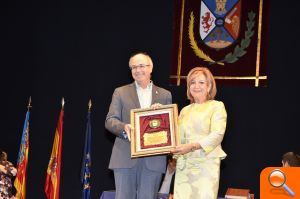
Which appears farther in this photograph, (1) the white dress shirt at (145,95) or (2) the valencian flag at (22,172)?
(2) the valencian flag at (22,172)

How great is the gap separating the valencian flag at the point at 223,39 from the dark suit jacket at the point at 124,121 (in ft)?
7.63

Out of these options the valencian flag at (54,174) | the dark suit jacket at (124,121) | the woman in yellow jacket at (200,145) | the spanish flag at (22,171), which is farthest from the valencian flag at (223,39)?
the woman in yellow jacket at (200,145)

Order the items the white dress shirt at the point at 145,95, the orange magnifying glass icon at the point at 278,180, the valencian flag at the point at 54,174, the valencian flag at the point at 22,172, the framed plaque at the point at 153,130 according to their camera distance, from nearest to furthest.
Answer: the orange magnifying glass icon at the point at 278,180 < the framed plaque at the point at 153,130 < the white dress shirt at the point at 145,95 < the valencian flag at the point at 54,174 < the valencian flag at the point at 22,172

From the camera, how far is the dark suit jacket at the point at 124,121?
10.7ft

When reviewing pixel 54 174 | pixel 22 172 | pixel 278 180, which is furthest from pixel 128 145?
pixel 22 172

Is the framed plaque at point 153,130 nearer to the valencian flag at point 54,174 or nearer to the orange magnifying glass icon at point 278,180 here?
the orange magnifying glass icon at point 278,180

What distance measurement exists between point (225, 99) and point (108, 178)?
1825 mm

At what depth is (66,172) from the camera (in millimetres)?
6105

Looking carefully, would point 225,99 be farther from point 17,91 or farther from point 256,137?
point 17,91

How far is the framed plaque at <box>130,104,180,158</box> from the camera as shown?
318 cm

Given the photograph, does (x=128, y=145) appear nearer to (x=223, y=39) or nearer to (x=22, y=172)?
(x=22, y=172)

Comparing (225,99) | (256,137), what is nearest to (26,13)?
(225,99)

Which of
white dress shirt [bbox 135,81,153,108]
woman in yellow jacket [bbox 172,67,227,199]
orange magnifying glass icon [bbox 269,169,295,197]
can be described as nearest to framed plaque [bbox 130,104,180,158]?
woman in yellow jacket [bbox 172,67,227,199]

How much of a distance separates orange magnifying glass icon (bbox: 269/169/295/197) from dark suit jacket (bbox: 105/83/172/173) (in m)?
1.98
